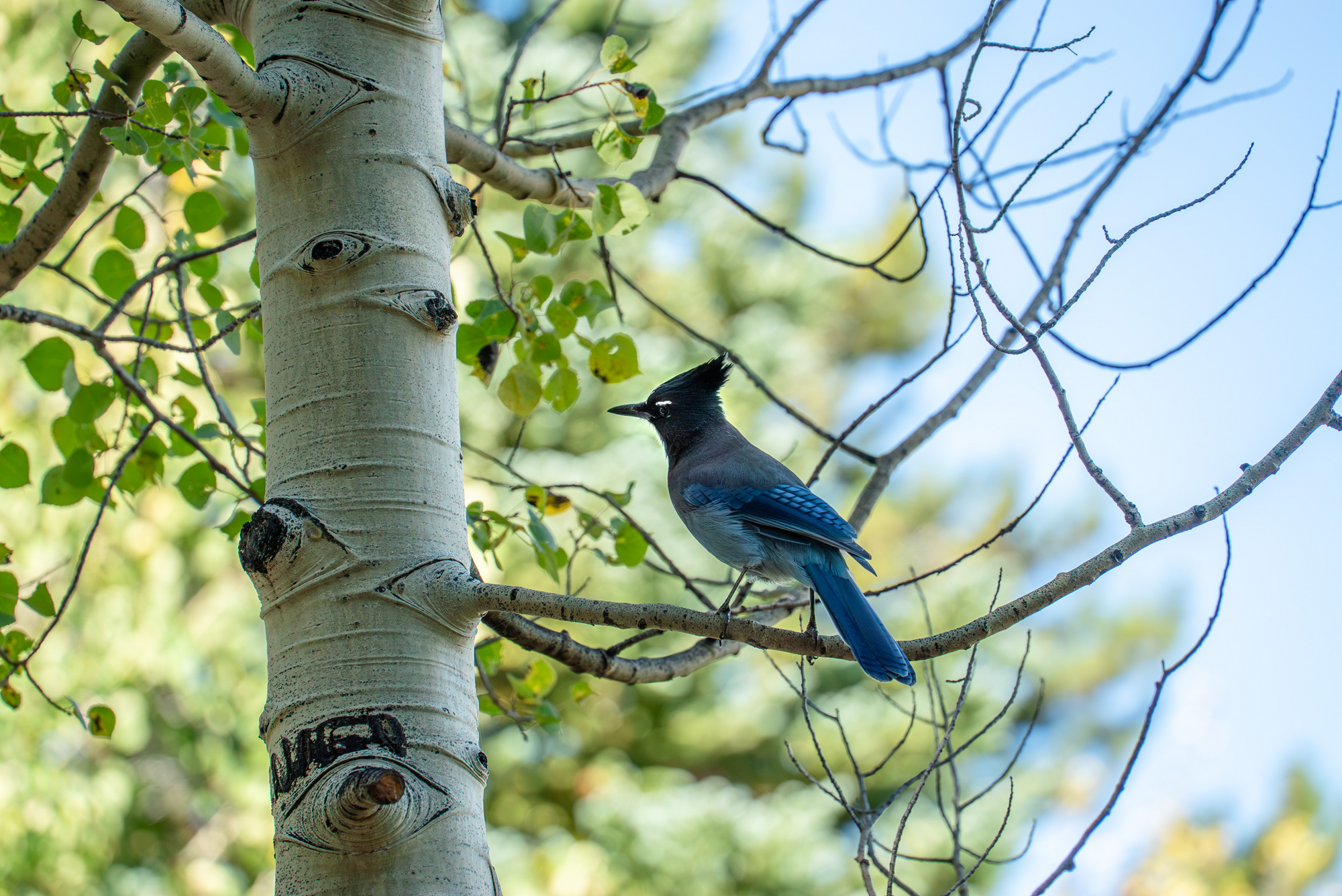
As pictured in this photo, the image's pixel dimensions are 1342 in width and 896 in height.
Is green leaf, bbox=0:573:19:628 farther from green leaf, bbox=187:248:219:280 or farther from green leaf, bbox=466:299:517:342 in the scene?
green leaf, bbox=466:299:517:342

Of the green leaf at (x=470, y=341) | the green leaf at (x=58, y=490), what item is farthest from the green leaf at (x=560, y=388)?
the green leaf at (x=58, y=490)

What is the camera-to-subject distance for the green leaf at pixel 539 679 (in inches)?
80.7

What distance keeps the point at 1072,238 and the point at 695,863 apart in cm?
559

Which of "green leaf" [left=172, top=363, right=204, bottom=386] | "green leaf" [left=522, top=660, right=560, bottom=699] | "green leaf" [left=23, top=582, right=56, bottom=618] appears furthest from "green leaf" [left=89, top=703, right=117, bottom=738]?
"green leaf" [left=522, top=660, right=560, bottom=699]

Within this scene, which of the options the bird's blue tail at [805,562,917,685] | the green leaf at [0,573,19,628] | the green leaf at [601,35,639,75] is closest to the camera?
the bird's blue tail at [805,562,917,685]

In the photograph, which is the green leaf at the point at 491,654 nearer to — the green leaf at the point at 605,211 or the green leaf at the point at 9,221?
the green leaf at the point at 605,211

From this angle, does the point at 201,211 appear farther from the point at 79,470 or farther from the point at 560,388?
the point at 560,388

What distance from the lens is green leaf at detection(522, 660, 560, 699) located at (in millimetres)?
2049

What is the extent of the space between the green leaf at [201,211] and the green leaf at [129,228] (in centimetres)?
11

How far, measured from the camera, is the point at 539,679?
6.73ft

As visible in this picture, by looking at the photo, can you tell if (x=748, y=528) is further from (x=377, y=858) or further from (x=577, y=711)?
(x=577, y=711)

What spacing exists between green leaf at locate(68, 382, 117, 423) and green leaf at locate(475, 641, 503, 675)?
891 mm

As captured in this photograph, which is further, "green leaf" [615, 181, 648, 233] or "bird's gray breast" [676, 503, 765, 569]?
"bird's gray breast" [676, 503, 765, 569]

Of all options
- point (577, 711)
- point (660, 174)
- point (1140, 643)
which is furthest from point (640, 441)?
point (1140, 643)
